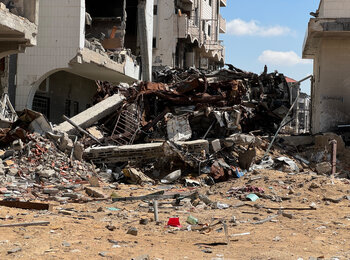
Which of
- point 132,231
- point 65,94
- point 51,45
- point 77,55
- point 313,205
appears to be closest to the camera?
point 132,231

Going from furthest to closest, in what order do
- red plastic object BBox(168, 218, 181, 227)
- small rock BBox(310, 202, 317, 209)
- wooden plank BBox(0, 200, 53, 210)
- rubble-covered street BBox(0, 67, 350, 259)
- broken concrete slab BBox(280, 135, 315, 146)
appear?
broken concrete slab BBox(280, 135, 315, 146) < small rock BBox(310, 202, 317, 209) < wooden plank BBox(0, 200, 53, 210) < red plastic object BBox(168, 218, 181, 227) < rubble-covered street BBox(0, 67, 350, 259)

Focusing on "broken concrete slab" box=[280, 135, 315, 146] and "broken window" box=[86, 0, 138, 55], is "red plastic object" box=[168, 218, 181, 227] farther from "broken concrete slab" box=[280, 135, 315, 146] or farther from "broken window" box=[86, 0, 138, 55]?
"broken window" box=[86, 0, 138, 55]

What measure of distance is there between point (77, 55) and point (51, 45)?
3.37ft

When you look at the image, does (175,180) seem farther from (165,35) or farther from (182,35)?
(165,35)

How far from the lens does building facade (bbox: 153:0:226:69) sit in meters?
32.0

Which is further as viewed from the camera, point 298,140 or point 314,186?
point 298,140

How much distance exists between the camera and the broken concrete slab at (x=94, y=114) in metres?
13.8

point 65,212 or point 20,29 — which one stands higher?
point 20,29

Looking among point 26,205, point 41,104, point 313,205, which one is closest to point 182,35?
point 41,104

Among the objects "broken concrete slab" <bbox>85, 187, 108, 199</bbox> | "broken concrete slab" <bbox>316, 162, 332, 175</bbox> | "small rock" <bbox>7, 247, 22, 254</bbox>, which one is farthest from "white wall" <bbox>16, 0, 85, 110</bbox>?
"small rock" <bbox>7, 247, 22, 254</bbox>

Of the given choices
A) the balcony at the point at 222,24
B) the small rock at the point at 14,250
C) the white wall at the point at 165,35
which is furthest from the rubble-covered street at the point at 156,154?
the balcony at the point at 222,24

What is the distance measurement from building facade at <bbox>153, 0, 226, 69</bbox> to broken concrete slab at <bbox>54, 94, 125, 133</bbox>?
1472cm

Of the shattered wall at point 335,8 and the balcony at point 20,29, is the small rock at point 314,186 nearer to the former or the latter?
the shattered wall at point 335,8

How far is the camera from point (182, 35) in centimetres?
3172
